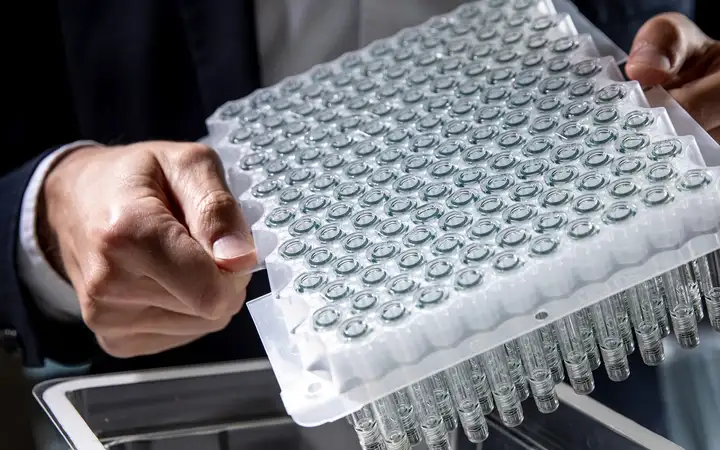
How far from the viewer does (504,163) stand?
436 millimetres

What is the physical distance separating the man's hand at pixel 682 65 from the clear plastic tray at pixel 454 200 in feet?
0.06

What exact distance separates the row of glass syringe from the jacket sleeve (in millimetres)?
329

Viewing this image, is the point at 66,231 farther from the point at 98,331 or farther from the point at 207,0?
the point at 207,0

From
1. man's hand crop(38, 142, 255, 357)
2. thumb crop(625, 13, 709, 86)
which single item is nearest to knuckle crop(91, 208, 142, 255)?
man's hand crop(38, 142, 255, 357)

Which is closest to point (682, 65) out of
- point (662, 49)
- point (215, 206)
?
point (662, 49)

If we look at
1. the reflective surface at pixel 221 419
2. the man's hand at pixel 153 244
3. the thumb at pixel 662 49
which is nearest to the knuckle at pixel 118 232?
the man's hand at pixel 153 244

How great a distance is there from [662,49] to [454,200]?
18 cm

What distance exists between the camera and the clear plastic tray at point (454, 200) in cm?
36

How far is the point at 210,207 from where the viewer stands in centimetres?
47

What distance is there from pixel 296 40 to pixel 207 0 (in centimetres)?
8

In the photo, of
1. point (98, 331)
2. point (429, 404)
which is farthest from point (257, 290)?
point (429, 404)

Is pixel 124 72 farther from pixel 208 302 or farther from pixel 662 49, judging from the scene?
pixel 662 49

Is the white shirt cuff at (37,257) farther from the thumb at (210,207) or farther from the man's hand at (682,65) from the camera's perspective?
the man's hand at (682,65)

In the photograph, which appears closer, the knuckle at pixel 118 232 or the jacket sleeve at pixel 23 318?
the knuckle at pixel 118 232
